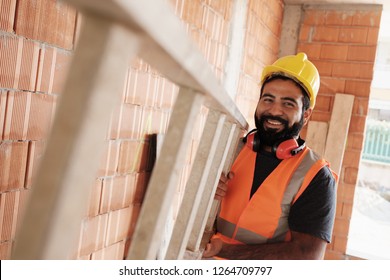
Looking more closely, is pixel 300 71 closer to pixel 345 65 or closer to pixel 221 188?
pixel 221 188

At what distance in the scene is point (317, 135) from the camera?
3.92 m

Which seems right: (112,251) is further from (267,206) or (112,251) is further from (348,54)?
(348,54)

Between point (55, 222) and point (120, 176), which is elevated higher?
point (55, 222)

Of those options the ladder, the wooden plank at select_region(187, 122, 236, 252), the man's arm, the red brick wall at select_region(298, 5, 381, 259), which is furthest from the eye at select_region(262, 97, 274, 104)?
the red brick wall at select_region(298, 5, 381, 259)

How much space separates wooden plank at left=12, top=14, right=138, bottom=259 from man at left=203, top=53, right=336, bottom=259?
1.44 meters

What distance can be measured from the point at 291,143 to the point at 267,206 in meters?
0.38

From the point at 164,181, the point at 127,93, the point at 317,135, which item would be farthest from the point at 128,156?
the point at 317,135

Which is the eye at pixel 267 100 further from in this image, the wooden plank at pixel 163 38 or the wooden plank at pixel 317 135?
the wooden plank at pixel 317 135

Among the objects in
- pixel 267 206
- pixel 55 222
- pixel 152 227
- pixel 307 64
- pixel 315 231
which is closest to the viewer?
pixel 55 222

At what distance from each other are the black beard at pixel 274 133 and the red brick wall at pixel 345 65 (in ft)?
6.62

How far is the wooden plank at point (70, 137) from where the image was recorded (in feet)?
1.12

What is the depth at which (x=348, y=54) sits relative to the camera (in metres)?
3.89

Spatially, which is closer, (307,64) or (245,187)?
(245,187)

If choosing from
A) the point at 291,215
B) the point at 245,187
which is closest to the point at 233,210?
the point at 245,187
